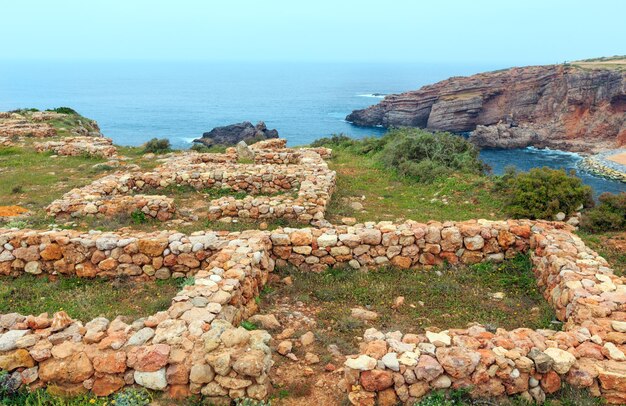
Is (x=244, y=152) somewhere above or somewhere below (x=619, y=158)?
above

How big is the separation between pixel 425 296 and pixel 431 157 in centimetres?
1301

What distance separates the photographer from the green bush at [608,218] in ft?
36.5

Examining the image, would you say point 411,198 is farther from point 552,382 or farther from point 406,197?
point 552,382

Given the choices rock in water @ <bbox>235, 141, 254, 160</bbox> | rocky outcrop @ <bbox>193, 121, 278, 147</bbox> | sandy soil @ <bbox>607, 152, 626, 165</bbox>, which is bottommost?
sandy soil @ <bbox>607, 152, 626, 165</bbox>

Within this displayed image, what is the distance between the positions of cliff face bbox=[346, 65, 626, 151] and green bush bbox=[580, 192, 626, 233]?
2081 inches

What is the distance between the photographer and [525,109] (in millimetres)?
74625

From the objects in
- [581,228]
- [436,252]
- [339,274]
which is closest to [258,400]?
[339,274]

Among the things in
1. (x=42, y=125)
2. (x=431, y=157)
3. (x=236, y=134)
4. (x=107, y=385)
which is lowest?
(x=236, y=134)

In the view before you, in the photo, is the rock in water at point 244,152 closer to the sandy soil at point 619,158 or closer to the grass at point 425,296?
the grass at point 425,296

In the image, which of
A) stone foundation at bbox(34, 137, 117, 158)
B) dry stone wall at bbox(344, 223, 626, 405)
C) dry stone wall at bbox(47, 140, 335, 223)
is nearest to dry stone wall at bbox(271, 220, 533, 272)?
dry stone wall at bbox(47, 140, 335, 223)

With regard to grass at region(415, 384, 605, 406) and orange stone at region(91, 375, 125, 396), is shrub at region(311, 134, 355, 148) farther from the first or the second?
orange stone at region(91, 375, 125, 396)

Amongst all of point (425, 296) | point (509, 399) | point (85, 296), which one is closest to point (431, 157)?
point (425, 296)

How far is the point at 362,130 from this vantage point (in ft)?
261

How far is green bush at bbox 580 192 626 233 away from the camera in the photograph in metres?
11.1
